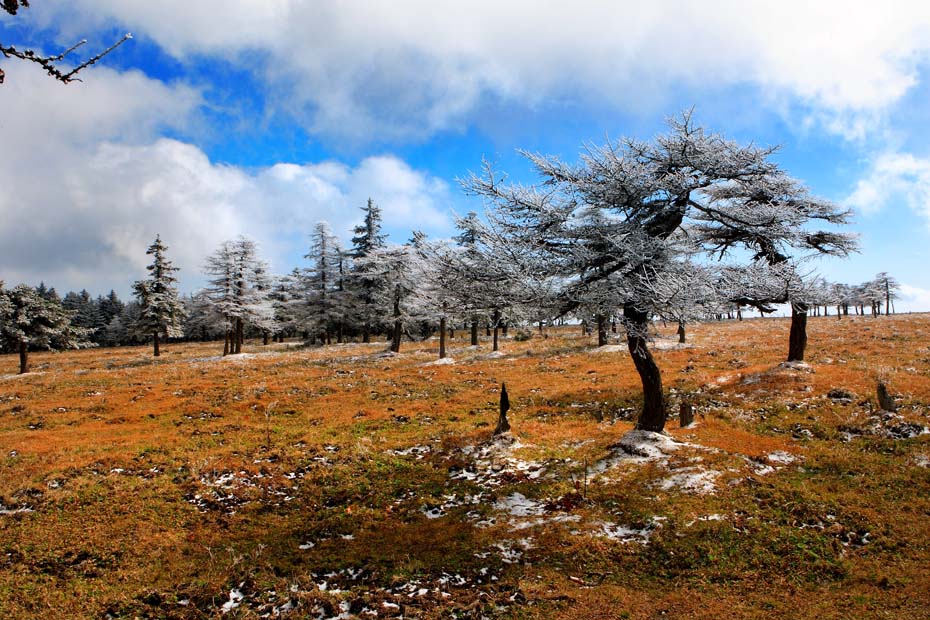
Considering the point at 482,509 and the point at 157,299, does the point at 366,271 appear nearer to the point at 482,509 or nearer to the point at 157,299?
the point at 157,299

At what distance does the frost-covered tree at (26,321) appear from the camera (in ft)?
130

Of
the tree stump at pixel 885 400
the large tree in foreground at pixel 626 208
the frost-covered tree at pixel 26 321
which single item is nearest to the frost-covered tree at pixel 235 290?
the frost-covered tree at pixel 26 321

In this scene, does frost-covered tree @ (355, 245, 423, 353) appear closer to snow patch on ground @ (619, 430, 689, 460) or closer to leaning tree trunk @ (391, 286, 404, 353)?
leaning tree trunk @ (391, 286, 404, 353)

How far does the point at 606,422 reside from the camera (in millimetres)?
17766

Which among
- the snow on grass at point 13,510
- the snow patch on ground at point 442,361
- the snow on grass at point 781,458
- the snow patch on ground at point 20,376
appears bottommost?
the snow on grass at point 13,510

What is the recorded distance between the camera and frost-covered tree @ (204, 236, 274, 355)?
157ft

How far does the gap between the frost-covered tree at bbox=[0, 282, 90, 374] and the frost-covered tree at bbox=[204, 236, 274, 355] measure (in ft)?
42.1

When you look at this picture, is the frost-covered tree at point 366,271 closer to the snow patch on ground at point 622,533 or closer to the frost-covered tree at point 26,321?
the frost-covered tree at point 26,321

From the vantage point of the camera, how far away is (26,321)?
4028 cm

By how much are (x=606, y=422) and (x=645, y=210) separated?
8.59 meters

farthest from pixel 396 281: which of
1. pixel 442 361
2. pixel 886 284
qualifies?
pixel 886 284

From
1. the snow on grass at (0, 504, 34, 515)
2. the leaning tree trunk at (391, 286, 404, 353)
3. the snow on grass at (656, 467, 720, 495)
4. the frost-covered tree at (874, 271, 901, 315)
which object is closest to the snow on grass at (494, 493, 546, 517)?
the snow on grass at (656, 467, 720, 495)

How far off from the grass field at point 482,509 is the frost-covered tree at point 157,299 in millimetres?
33385

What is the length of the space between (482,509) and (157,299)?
54109 mm
